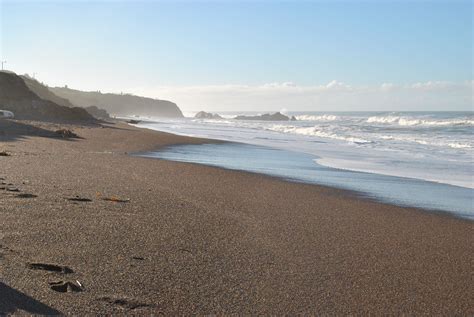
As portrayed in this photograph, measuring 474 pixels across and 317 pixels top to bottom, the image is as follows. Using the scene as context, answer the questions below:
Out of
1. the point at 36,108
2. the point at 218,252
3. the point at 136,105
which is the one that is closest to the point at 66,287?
the point at 218,252

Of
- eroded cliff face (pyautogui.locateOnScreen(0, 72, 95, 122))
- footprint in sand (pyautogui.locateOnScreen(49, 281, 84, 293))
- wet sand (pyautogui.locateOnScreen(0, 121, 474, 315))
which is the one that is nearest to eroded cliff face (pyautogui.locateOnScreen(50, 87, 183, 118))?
eroded cliff face (pyautogui.locateOnScreen(0, 72, 95, 122))

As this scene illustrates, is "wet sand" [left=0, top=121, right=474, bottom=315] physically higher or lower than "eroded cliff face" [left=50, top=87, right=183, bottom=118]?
lower

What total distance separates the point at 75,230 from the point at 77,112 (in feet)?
109

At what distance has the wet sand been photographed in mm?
3979

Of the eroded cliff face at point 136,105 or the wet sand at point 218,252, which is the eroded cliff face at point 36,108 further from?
the eroded cliff face at point 136,105

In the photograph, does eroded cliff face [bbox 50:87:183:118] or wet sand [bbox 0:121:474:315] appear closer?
wet sand [bbox 0:121:474:315]

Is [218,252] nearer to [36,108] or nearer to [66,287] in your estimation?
[66,287]

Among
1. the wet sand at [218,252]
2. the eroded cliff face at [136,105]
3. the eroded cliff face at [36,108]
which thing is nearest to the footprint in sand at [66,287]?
the wet sand at [218,252]

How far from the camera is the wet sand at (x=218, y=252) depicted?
3979 mm

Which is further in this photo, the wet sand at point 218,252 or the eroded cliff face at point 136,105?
the eroded cliff face at point 136,105

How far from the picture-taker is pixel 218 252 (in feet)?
17.3

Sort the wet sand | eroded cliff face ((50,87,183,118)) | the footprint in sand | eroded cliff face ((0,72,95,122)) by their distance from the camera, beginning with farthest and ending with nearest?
eroded cliff face ((50,87,183,118)), eroded cliff face ((0,72,95,122)), the wet sand, the footprint in sand

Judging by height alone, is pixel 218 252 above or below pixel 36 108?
below

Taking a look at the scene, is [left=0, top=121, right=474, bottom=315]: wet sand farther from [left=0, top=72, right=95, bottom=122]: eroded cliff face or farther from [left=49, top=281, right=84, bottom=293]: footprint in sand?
[left=0, top=72, right=95, bottom=122]: eroded cliff face
